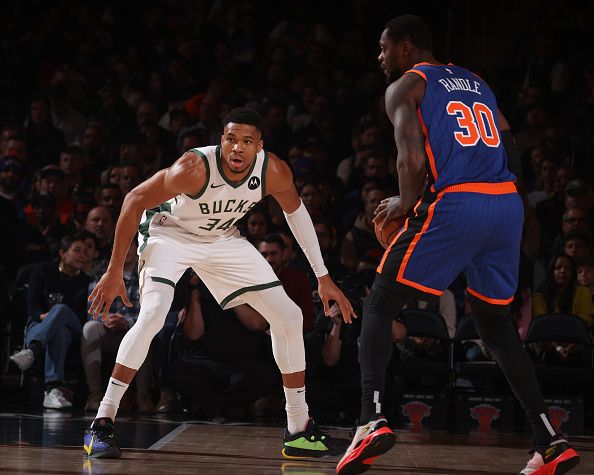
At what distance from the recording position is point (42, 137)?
1039 centimetres

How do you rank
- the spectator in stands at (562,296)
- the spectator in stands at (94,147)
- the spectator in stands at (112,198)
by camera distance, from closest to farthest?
the spectator in stands at (562,296)
the spectator in stands at (112,198)
the spectator in stands at (94,147)

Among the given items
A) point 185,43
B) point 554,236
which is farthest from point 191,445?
point 185,43

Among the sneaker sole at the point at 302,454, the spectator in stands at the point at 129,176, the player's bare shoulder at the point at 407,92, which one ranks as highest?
the player's bare shoulder at the point at 407,92

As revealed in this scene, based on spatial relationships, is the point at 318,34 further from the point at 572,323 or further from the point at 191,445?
the point at 191,445

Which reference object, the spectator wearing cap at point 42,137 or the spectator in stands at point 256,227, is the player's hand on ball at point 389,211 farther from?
the spectator wearing cap at point 42,137

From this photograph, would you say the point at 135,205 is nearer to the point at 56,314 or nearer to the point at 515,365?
the point at 515,365

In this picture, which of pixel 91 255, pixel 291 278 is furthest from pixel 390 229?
pixel 91 255

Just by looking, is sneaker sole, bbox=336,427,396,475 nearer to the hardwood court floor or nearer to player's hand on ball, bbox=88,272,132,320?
the hardwood court floor

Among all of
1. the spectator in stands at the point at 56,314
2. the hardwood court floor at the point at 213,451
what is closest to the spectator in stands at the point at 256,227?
the spectator in stands at the point at 56,314

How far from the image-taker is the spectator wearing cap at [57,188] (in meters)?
9.16

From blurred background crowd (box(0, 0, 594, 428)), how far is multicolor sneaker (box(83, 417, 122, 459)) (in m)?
2.27

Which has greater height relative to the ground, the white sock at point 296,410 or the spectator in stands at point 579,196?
the spectator in stands at point 579,196

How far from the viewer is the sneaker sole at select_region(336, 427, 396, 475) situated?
12.5 feet

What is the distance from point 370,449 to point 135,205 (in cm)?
171
